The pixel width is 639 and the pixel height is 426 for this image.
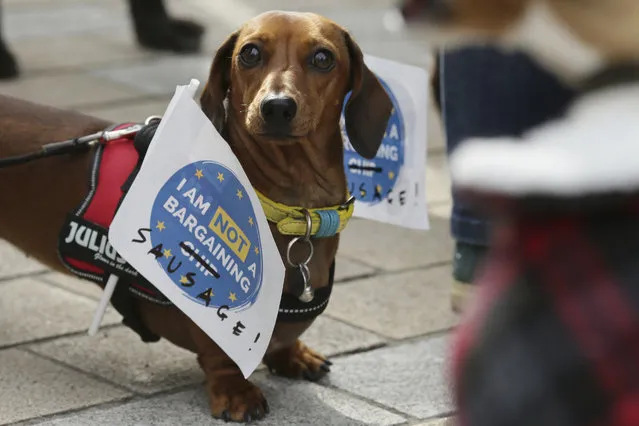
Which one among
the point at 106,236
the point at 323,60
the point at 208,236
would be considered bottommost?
the point at 106,236

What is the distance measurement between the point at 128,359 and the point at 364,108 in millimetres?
1010

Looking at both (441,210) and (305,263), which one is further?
(441,210)

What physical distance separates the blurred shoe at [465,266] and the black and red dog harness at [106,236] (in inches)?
29.4

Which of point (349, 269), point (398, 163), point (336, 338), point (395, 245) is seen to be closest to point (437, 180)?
point (395, 245)

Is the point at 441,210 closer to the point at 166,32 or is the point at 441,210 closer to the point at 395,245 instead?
the point at 395,245

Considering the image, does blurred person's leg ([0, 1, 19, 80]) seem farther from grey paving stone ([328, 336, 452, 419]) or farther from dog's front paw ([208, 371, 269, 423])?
dog's front paw ([208, 371, 269, 423])

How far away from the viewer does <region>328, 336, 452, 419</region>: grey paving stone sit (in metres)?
3.11

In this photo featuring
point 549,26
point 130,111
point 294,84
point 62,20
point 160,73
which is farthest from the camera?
point 62,20

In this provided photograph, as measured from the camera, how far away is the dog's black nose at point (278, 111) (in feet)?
Result: 8.98

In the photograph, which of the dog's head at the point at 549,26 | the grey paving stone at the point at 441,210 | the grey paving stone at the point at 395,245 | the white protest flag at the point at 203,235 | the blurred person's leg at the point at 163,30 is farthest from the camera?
the blurred person's leg at the point at 163,30

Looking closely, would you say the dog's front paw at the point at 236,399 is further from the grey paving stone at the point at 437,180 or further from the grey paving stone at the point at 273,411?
the grey paving stone at the point at 437,180

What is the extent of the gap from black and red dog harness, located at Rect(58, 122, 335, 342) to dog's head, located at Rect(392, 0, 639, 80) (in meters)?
1.80

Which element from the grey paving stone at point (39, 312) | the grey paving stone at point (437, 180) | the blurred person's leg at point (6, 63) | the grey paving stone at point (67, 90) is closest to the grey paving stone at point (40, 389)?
the grey paving stone at point (39, 312)

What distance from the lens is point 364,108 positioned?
120 inches
